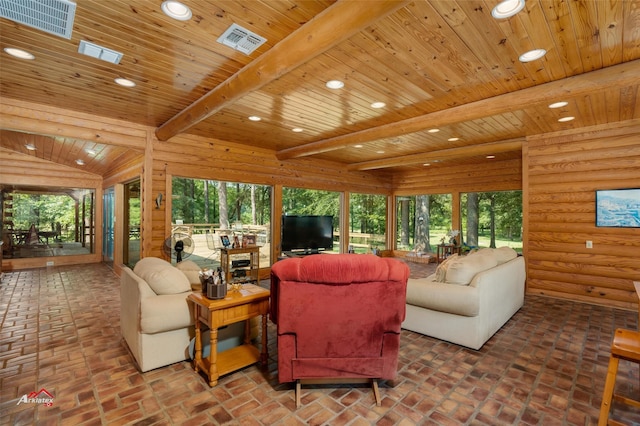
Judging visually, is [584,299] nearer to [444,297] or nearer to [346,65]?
[444,297]

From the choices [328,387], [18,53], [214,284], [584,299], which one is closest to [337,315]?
[328,387]

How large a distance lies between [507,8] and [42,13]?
3.06 m

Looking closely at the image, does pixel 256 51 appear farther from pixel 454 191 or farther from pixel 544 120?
pixel 454 191

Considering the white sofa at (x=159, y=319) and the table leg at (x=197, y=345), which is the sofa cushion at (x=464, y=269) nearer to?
the white sofa at (x=159, y=319)

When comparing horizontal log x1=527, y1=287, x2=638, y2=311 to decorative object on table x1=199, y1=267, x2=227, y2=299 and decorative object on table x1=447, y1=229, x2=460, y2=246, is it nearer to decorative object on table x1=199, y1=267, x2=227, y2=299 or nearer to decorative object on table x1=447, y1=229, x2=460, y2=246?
decorative object on table x1=447, y1=229, x2=460, y2=246

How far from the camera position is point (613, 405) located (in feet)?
6.90

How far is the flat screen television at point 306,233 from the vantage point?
19.7 ft

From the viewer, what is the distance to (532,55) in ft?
8.08

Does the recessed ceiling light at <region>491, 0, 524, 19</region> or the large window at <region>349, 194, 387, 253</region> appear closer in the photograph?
the recessed ceiling light at <region>491, 0, 524, 19</region>

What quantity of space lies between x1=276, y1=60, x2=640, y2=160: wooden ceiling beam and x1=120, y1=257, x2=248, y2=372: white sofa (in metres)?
3.22

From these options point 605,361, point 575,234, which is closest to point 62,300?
point 605,361

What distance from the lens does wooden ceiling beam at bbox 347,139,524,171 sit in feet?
17.5

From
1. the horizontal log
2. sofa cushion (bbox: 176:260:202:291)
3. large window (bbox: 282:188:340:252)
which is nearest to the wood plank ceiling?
sofa cushion (bbox: 176:260:202:291)

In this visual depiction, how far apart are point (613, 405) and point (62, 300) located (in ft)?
21.0
